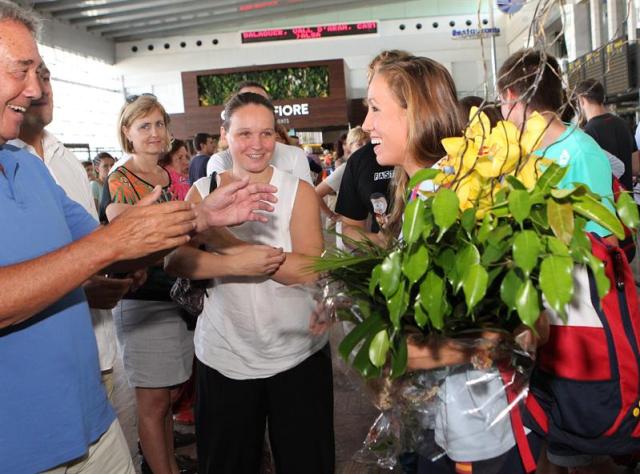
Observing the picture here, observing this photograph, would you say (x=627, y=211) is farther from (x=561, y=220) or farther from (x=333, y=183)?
(x=333, y=183)

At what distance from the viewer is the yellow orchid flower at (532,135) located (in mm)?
1039

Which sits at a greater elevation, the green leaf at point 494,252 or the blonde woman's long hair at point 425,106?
the blonde woman's long hair at point 425,106

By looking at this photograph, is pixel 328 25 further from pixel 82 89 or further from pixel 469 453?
pixel 469 453

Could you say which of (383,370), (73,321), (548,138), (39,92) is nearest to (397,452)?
(383,370)

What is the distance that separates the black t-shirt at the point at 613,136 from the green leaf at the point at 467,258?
139 inches

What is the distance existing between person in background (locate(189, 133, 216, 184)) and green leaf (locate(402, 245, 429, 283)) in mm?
4517

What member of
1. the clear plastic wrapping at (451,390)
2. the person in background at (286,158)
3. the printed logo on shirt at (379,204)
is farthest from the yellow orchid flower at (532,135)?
the person in background at (286,158)

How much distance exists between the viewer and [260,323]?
1979 mm

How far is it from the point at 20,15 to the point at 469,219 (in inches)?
43.6

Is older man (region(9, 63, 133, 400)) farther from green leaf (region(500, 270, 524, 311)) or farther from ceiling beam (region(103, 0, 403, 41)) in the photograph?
ceiling beam (region(103, 0, 403, 41))

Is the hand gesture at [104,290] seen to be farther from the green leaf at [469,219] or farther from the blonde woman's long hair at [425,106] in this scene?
the green leaf at [469,219]

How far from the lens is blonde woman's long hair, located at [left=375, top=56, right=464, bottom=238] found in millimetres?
1660

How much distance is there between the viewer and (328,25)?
66.6 ft

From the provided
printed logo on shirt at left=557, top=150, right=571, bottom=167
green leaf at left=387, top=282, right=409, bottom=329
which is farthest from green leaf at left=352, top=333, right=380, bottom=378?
printed logo on shirt at left=557, top=150, right=571, bottom=167
